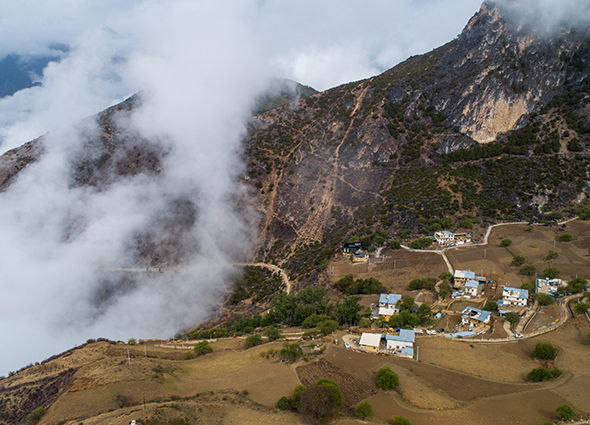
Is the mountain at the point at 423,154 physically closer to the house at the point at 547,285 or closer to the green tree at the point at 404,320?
the house at the point at 547,285

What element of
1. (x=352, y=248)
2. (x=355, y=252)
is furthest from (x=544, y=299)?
(x=352, y=248)

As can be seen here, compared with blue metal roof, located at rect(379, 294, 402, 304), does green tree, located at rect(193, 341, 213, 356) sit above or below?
above

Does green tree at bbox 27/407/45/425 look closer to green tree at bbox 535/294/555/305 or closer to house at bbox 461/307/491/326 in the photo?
house at bbox 461/307/491/326

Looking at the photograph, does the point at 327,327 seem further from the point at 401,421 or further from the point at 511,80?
the point at 511,80

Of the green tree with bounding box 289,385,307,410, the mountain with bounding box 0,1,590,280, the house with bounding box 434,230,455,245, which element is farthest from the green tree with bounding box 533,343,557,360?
the mountain with bounding box 0,1,590,280

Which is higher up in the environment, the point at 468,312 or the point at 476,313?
the point at 468,312

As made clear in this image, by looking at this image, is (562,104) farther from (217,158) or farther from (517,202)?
(217,158)
